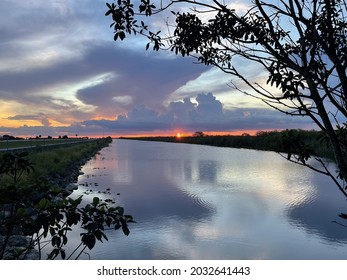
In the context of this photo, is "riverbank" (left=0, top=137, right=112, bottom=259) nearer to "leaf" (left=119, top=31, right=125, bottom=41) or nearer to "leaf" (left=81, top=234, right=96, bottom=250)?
"leaf" (left=81, top=234, right=96, bottom=250)

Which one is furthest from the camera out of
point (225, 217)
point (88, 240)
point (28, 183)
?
point (225, 217)

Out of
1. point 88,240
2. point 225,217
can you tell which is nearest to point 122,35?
point 88,240

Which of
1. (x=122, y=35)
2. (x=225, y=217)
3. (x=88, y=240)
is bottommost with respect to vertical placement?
(x=225, y=217)

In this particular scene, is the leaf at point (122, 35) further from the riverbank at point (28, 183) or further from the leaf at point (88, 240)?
the leaf at point (88, 240)

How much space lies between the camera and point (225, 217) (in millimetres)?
13211

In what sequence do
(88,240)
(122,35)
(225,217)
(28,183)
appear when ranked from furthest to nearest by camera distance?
(225,217) → (28,183) → (122,35) → (88,240)

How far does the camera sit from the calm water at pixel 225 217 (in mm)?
9492

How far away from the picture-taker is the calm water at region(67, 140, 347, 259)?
9.49 m

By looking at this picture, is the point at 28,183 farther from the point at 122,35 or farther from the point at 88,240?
the point at 122,35

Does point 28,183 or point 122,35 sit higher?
point 122,35

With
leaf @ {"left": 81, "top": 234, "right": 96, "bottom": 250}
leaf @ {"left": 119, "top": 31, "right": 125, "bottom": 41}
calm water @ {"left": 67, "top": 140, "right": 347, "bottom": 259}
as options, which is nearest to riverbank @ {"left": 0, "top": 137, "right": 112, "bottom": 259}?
leaf @ {"left": 81, "top": 234, "right": 96, "bottom": 250}

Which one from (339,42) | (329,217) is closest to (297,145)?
(339,42)

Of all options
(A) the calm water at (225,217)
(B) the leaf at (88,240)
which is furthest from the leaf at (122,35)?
(A) the calm water at (225,217)
